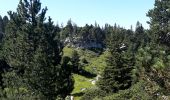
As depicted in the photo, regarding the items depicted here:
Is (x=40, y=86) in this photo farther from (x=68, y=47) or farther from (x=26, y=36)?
(x=68, y=47)

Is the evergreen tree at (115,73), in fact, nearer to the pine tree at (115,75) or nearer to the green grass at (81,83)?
the pine tree at (115,75)

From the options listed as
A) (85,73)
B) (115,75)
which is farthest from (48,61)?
(85,73)

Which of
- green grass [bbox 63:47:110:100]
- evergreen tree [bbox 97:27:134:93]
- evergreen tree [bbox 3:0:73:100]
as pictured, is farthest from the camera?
green grass [bbox 63:47:110:100]

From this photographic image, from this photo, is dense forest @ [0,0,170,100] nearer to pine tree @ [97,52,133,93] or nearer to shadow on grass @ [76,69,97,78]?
pine tree @ [97,52,133,93]

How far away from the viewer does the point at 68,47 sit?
186 metres

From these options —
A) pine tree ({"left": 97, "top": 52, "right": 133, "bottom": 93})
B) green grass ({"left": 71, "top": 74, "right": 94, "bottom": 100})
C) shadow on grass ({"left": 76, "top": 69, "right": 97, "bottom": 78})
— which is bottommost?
green grass ({"left": 71, "top": 74, "right": 94, "bottom": 100})

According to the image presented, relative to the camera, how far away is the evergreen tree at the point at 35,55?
41.6 meters

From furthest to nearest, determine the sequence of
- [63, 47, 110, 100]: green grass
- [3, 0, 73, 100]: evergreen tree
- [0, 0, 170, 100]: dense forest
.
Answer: [63, 47, 110, 100]: green grass
[3, 0, 73, 100]: evergreen tree
[0, 0, 170, 100]: dense forest

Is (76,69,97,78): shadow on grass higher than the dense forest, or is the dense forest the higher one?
the dense forest

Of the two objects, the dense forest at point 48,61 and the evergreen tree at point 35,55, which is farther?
the evergreen tree at point 35,55

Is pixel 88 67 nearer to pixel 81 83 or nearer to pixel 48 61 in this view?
pixel 81 83

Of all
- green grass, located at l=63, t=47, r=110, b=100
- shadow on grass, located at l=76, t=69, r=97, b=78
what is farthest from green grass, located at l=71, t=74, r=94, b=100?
shadow on grass, located at l=76, t=69, r=97, b=78

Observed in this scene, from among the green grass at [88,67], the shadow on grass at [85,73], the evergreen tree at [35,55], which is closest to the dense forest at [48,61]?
the evergreen tree at [35,55]

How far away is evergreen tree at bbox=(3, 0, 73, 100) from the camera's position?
137 feet
